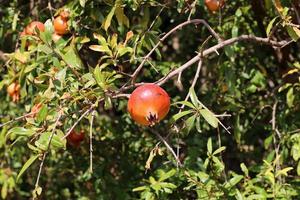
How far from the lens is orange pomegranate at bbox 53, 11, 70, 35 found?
223cm

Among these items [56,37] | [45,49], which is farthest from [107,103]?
[56,37]

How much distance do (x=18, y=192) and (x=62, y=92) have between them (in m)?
1.74

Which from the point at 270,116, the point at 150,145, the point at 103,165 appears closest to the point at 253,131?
the point at 270,116

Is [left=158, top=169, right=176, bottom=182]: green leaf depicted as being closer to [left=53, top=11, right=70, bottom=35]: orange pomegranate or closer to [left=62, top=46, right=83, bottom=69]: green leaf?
[left=62, top=46, right=83, bottom=69]: green leaf

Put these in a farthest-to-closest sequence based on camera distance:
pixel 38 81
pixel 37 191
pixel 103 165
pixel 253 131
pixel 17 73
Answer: pixel 253 131
pixel 103 165
pixel 17 73
pixel 38 81
pixel 37 191

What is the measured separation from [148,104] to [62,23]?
73cm

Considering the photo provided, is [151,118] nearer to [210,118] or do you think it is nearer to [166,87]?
[210,118]

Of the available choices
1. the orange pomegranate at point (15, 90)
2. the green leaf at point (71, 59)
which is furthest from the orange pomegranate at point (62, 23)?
the orange pomegranate at point (15, 90)

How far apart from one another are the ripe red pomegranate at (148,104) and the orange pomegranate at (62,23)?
640mm

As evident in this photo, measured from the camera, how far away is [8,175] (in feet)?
10.2

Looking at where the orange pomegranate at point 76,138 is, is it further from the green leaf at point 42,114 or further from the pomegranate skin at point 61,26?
the green leaf at point 42,114

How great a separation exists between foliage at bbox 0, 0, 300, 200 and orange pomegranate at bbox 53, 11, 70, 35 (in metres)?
0.03

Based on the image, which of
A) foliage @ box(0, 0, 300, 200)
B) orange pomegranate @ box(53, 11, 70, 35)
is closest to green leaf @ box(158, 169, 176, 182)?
foliage @ box(0, 0, 300, 200)

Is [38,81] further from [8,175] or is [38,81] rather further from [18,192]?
[18,192]
